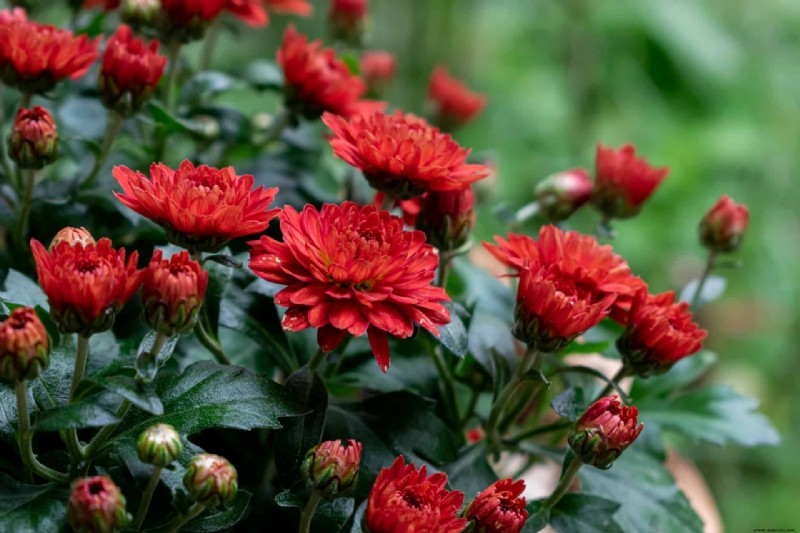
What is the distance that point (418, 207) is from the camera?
0.57m

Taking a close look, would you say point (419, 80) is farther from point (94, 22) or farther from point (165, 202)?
point (165, 202)

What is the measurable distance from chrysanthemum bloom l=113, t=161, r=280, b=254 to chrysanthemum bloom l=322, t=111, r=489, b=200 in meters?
0.06

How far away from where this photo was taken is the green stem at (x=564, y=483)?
0.49 m

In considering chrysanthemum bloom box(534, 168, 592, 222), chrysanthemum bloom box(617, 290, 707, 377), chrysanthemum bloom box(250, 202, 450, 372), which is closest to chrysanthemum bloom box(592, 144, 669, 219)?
chrysanthemum bloom box(534, 168, 592, 222)

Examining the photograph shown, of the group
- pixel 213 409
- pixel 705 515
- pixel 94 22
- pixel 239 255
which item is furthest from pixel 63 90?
pixel 705 515

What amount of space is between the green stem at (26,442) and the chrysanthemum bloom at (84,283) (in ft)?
0.12

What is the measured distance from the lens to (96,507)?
36cm

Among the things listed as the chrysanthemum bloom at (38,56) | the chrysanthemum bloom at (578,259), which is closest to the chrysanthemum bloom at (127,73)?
the chrysanthemum bloom at (38,56)

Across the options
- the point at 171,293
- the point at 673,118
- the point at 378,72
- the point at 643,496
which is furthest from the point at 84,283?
the point at 673,118

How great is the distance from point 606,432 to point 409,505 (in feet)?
0.38

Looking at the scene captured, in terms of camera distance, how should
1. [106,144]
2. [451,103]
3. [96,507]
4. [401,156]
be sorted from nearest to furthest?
[96,507] < [401,156] < [106,144] < [451,103]

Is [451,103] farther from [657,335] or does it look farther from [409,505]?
[409,505]

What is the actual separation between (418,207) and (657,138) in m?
1.07

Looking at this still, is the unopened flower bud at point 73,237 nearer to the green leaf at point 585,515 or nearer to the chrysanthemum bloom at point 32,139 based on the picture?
the chrysanthemum bloom at point 32,139
